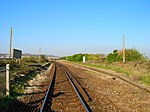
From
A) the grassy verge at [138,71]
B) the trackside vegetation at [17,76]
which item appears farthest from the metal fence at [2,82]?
the grassy verge at [138,71]

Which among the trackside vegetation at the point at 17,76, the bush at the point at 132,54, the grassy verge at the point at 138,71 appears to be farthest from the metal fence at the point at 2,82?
the bush at the point at 132,54

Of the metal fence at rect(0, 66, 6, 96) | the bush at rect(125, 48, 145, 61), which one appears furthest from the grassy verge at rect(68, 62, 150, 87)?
the bush at rect(125, 48, 145, 61)

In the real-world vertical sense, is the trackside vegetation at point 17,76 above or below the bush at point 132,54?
below

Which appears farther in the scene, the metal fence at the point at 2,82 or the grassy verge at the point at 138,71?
the grassy verge at the point at 138,71

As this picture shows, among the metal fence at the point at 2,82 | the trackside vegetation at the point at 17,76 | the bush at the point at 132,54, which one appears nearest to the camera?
the metal fence at the point at 2,82

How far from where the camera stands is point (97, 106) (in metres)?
10.6

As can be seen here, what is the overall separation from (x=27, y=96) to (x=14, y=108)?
3346mm

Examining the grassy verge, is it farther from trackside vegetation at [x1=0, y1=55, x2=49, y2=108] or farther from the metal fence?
the metal fence

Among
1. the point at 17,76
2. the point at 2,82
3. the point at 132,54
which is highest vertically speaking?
the point at 132,54

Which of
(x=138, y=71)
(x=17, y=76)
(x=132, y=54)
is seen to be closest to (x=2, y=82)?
(x=17, y=76)

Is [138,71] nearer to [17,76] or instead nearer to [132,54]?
[17,76]

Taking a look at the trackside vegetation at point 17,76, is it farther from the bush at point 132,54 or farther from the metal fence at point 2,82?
the bush at point 132,54

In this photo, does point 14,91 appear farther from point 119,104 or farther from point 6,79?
point 119,104

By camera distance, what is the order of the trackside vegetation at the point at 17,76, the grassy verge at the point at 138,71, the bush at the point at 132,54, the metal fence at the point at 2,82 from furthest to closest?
the bush at the point at 132,54
the grassy verge at the point at 138,71
the trackside vegetation at the point at 17,76
the metal fence at the point at 2,82
